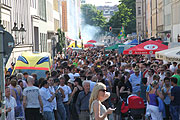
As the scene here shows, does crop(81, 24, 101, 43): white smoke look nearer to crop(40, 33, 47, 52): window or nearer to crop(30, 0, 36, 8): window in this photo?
crop(40, 33, 47, 52): window

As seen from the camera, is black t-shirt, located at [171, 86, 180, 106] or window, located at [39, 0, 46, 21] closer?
black t-shirt, located at [171, 86, 180, 106]

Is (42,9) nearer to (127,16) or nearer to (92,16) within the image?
(127,16)

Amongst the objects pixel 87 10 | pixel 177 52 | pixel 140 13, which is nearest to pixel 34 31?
pixel 177 52

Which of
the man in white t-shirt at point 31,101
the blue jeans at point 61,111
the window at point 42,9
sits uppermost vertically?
the window at point 42,9

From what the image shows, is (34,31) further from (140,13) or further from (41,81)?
(140,13)

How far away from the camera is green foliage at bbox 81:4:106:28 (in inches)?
7156

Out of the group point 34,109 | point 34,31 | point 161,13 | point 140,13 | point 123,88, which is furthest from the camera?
point 140,13

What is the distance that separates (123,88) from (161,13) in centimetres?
5088

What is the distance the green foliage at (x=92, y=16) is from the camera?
18175 cm

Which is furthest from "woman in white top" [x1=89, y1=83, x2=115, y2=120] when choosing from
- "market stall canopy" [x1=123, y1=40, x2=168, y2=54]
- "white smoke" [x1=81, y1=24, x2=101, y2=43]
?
"white smoke" [x1=81, y1=24, x2=101, y2=43]

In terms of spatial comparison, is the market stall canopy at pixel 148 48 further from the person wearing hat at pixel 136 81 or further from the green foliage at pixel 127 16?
the green foliage at pixel 127 16

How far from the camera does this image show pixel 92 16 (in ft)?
612

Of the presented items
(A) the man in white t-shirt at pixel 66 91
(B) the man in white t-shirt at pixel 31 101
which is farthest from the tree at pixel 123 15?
(B) the man in white t-shirt at pixel 31 101

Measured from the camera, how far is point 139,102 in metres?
12.5
